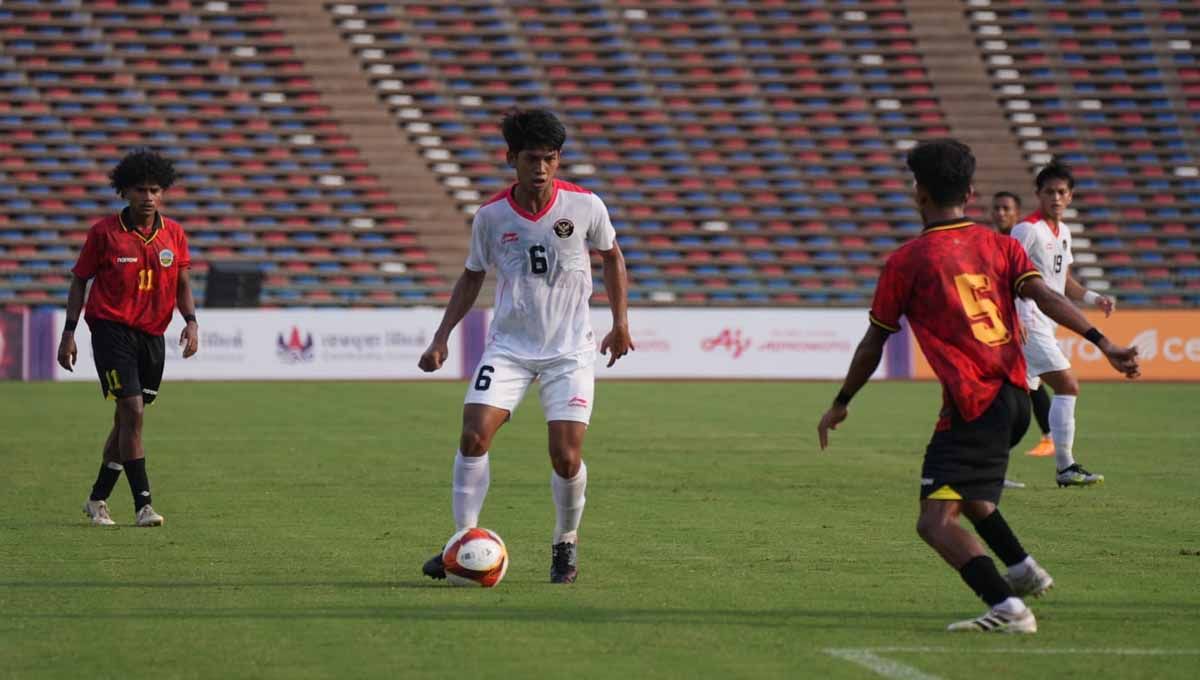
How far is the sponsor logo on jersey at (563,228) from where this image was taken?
328 inches

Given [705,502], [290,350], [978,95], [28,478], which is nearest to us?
[705,502]

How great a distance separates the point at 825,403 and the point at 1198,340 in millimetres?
10158

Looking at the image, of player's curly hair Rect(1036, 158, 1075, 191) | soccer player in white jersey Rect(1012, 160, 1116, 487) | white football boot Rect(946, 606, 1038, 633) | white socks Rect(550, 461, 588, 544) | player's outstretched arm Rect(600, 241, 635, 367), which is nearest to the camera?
white football boot Rect(946, 606, 1038, 633)

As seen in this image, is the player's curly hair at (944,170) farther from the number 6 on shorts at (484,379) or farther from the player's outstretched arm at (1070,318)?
the number 6 on shorts at (484,379)

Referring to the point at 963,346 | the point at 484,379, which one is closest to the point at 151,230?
the point at 484,379

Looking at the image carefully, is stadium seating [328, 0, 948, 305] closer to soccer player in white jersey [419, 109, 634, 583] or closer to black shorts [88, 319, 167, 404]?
black shorts [88, 319, 167, 404]

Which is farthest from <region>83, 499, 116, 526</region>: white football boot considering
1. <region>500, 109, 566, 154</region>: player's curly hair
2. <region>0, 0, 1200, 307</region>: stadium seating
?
<region>0, 0, 1200, 307</region>: stadium seating

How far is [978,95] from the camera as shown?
41781 mm

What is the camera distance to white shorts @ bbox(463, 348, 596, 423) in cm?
835

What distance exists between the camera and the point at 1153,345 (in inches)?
1226

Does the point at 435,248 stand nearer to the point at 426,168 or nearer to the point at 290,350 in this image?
the point at 426,168

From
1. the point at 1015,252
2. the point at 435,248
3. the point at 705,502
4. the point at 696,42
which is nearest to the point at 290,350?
the point at 435,248

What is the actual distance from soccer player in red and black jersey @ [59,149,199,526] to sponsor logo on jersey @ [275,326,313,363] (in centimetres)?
1894

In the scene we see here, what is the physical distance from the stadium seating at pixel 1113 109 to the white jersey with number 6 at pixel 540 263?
3134 cm
